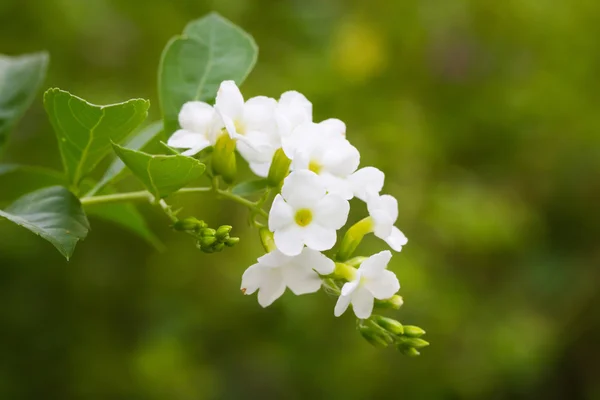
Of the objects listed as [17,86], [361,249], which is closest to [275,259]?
[17,86]

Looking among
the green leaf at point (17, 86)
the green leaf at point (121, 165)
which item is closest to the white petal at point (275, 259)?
the green leaf at point (121, 165)

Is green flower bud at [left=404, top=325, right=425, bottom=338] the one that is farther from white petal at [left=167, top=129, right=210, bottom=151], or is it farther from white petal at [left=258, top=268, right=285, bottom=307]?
white petal at [left=167, top=129, right=210, bottom=151]

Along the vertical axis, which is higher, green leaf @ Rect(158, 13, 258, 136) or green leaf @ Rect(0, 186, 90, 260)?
green leaf @ Rect(158, 13, 258, 136)

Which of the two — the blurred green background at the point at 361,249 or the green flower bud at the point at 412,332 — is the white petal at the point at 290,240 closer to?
the green flower bud at the point at 412,332

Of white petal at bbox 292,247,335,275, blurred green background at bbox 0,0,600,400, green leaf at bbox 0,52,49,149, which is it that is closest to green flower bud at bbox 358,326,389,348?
white petal at bbox 292,247,335,275

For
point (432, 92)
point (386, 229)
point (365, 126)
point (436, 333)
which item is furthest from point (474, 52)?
point (386, 229)

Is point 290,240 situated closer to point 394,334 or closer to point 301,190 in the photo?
point 301,190

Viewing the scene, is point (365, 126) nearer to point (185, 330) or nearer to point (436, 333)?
point (436, 333)
